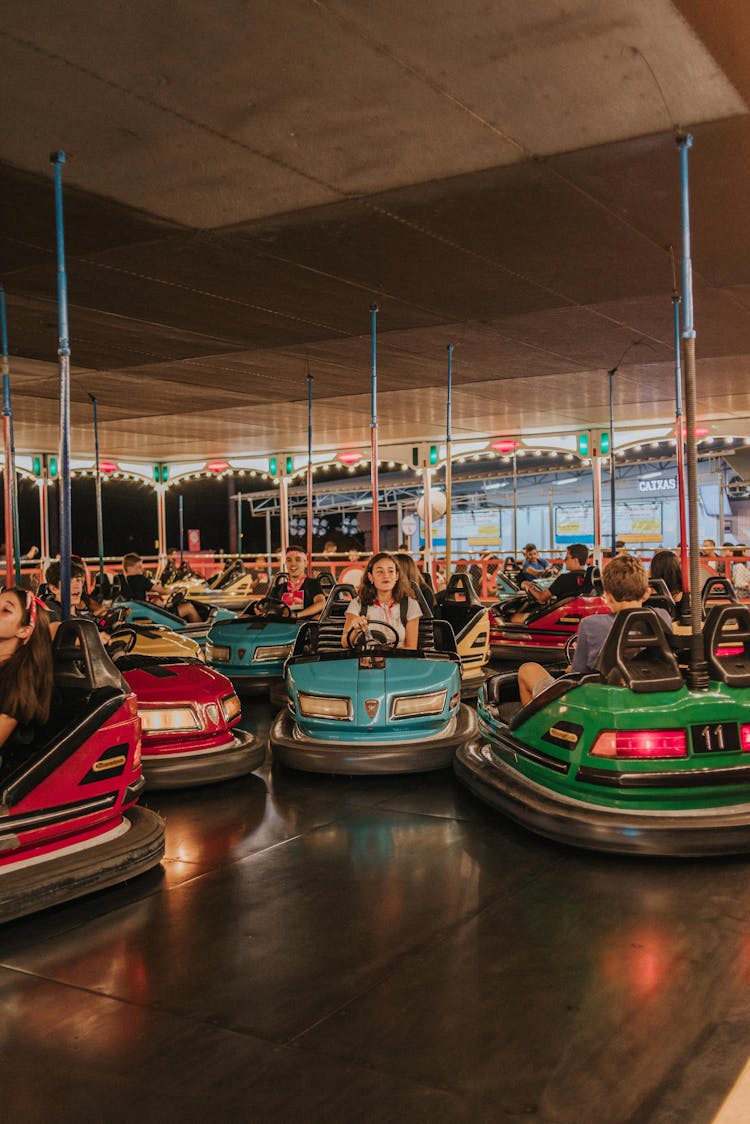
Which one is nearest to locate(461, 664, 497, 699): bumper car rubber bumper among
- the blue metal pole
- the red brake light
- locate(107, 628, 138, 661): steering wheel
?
locate(107, 628, 138, 661): steering wheel

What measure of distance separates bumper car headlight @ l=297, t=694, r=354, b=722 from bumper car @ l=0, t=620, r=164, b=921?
1165mm

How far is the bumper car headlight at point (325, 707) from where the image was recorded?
4.14 m

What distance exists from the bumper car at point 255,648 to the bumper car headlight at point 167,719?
82.2 inches

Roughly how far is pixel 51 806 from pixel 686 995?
1.64 m

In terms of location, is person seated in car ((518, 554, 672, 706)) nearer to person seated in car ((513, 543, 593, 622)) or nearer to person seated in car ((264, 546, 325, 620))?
person seated in car ((264, 546, 325, 620))

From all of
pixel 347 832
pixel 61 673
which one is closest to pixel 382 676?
pixel 347 832

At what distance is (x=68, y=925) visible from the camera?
2557 millimetres

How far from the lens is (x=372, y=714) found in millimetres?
4109

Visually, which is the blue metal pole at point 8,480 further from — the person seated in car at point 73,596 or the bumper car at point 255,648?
the bumper car at point 255,648

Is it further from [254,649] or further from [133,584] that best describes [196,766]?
[133,584]

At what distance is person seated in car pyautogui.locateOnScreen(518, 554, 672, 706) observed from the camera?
335cm

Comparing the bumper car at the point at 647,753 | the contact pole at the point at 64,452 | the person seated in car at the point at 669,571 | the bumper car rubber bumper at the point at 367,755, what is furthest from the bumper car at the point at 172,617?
the bumper car at the point at 647,753

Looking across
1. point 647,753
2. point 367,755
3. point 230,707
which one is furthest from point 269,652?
point 647,753

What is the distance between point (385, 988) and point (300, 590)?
5.04 m
